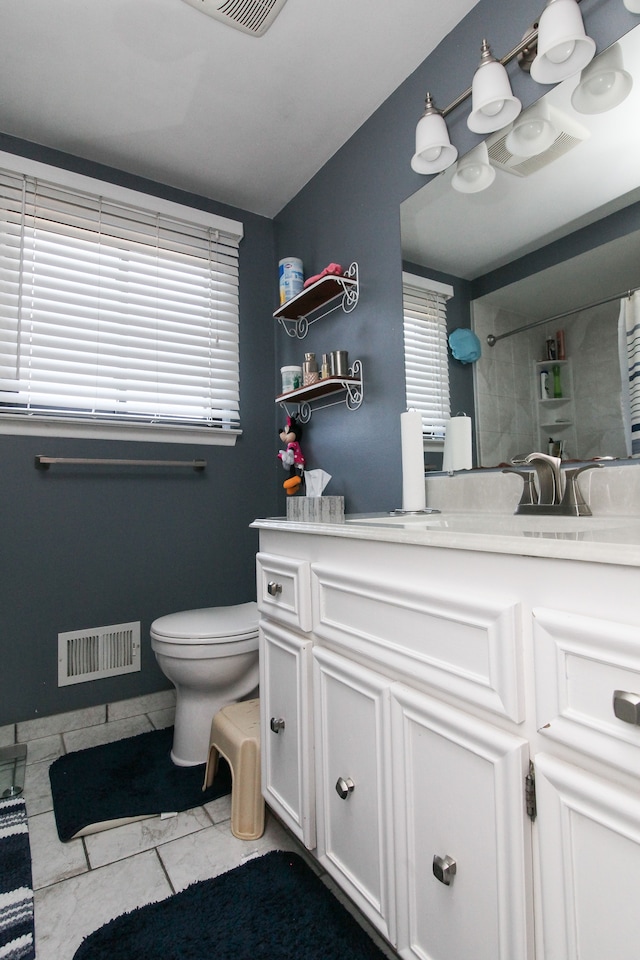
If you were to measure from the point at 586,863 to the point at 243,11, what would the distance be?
1983mm

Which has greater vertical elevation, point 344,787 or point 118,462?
point 118,462

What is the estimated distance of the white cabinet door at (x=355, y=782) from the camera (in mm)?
885

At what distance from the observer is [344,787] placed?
3.23 ft

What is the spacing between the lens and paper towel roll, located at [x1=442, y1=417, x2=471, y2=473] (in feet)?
4.85

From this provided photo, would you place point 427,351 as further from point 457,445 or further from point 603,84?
point 603,84

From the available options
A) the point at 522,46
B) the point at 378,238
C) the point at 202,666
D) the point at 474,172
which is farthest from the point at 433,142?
the point at 202,666

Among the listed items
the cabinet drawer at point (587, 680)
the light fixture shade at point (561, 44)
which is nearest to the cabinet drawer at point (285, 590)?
the cabinet drawer at point (587, 680)

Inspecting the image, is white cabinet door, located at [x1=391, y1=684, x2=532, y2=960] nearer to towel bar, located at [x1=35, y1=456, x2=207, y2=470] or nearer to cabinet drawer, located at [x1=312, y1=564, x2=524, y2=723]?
cabinet drawer, located at [x1=312, y1=564, x2=524, y2=723]

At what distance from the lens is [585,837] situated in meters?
0.57

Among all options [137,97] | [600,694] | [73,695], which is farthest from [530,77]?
[73,695]

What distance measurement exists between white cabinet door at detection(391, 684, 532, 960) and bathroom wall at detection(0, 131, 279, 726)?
4.96 feet

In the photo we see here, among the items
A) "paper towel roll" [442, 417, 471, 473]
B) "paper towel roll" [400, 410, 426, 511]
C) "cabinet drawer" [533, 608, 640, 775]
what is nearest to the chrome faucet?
"paper towel roll" [442, 417, 471, 473]

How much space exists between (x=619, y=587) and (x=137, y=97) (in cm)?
211

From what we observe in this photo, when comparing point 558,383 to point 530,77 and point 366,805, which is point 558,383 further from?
point 366,805
